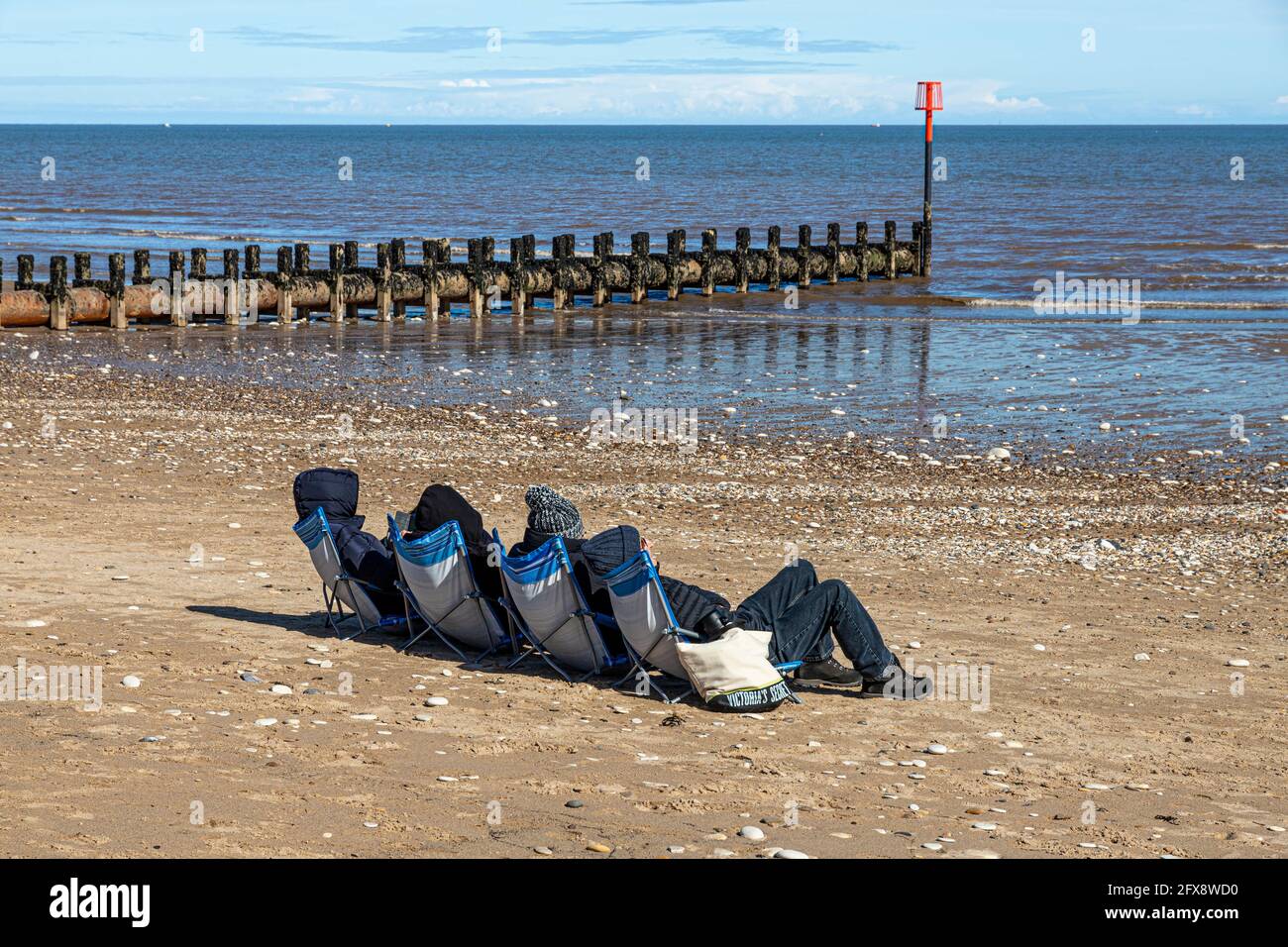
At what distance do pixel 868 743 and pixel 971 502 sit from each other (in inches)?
265

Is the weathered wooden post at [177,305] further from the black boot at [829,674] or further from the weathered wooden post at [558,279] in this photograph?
the black boot at [829,674]

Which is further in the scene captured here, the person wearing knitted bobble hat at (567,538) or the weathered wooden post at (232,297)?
the weathered wooden post at (232,297)

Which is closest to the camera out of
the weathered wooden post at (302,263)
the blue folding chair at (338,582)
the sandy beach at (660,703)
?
the sandy beach at (660,703)

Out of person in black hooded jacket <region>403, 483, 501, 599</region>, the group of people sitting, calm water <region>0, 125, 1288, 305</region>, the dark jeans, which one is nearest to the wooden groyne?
calm water <region>0, 125, 1288, 305</region>

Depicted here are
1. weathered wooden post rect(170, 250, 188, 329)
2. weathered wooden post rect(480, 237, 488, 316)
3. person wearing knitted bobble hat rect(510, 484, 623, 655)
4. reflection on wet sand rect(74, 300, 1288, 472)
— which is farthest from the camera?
weathered wooden post rect(480, 237, 488, 316)

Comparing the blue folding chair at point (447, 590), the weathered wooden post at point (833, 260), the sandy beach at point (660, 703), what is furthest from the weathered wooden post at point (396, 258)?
the blue folding chair at point (447, 590)

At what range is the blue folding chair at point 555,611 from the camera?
8594 millimetres

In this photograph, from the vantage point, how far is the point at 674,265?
1396 inches

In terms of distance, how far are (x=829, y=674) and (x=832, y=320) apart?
23.3 m

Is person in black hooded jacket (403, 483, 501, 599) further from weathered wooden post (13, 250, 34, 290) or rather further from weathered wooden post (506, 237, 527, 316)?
weathered wooden post (506, 237, 527, 316)

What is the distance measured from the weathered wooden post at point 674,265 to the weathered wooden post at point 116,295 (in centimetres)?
1263

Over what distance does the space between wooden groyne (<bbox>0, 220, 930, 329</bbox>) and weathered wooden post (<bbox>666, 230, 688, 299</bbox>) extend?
0.03 meters

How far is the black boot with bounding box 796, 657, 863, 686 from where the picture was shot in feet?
28.3
